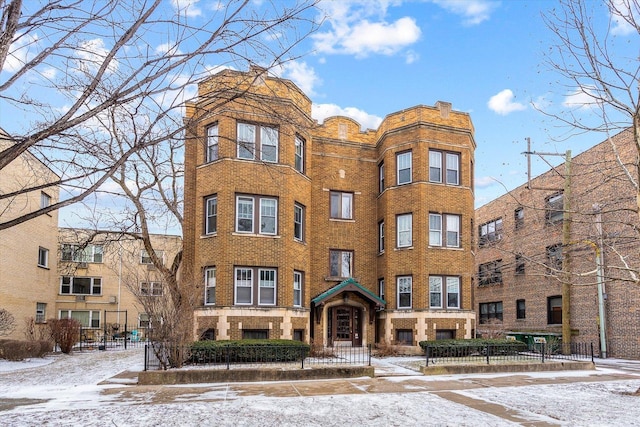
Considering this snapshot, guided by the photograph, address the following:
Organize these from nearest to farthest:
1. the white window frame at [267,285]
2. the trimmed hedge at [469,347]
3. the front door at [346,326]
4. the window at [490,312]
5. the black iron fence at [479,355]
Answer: the black iron fence at [479,355], the trimmed hedge at [469,347], the white window frame at [267,285], the front door at [346,326], the window at [490,312]

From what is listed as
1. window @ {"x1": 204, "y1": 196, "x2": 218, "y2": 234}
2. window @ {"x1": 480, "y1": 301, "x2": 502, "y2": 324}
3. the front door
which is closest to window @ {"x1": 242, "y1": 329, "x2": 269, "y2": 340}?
window @ {"x1": 204, "y1": 196, "x2": 218, "y2": 234}

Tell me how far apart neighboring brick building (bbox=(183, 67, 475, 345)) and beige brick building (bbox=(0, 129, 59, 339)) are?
8.72m

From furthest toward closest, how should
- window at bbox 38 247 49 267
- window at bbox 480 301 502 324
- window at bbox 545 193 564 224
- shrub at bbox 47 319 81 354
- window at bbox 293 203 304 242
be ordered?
window at bbox 480 301 502 324, window at bbox 38 247 49 267, window at bbox 545 193 564 224, shrub at bbox 47 319 81 354, window at bbox 293 203 304 242

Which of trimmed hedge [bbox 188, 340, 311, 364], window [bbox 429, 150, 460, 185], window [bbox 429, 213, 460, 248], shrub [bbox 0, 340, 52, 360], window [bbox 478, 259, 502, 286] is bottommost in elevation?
shrub [bbox 0, 340, 52, 360]

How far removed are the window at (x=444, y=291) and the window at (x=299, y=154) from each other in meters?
7.63

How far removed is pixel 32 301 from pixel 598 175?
1142 inches

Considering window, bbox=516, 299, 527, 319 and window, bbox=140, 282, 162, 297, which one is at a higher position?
window, bbox=140, 282, 162, 297

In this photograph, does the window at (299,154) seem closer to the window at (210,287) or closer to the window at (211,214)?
the window at (211,214)

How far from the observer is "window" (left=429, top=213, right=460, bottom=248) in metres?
24.8

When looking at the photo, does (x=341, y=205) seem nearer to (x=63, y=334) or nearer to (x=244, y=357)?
(x=244, y=357)

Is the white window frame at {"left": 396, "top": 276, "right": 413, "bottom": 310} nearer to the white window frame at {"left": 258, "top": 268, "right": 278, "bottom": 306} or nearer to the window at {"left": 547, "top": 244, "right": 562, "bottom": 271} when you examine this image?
the window at {"left": 547, "top": 244, "right": 562, "bottom": 271}

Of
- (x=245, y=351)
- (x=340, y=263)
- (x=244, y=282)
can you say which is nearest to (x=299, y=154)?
(x=340, y=263)

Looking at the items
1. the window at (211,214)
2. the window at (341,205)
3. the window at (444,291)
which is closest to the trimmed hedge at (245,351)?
the window at (211,214)

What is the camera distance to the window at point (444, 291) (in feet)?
80.0
